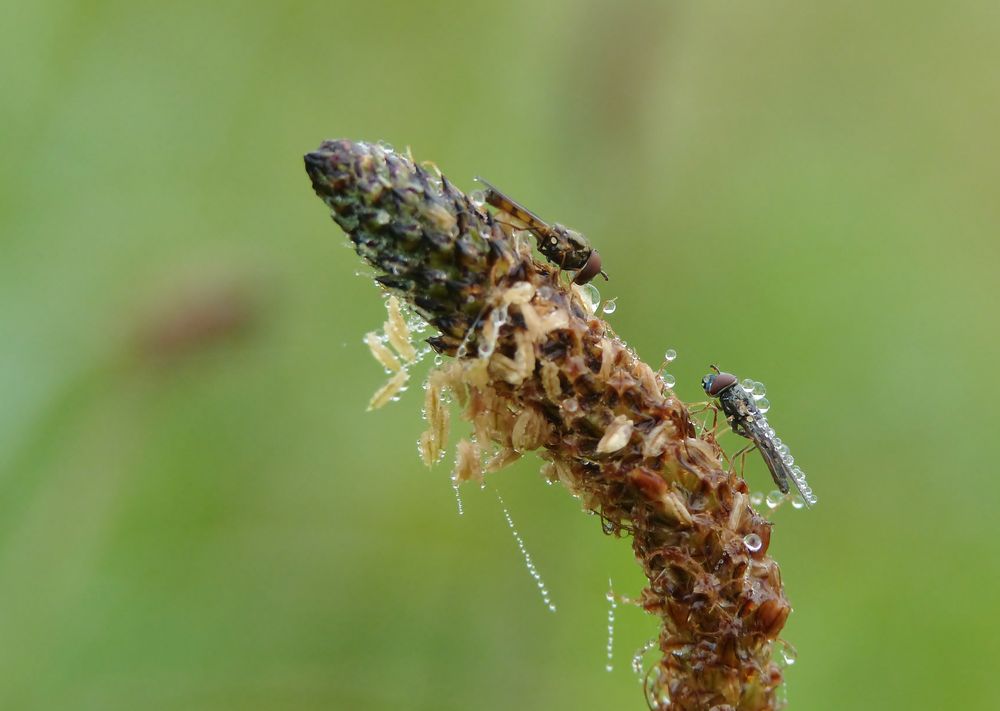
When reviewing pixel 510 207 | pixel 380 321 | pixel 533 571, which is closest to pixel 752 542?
pixel 510 207

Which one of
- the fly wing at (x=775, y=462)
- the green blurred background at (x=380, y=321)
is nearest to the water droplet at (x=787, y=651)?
Result: the fly wing at (x=775, y=462)

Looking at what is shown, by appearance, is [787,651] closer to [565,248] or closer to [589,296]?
[589,296]

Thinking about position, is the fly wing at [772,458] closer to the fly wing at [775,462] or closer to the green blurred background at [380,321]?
the fly wing at [775,462]

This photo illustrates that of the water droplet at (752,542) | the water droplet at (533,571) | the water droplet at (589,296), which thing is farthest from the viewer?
the water droplet at (533,571)

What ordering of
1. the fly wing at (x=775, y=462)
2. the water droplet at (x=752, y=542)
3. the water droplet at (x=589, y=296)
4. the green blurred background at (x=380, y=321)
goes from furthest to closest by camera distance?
the green blurred background at (x=380, y=321)
the fly wing at (x=775, y=462)
the water droplet at (x=589, y=296)
the water droplet at (x=752, y=542)

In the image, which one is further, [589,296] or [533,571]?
[533,571]

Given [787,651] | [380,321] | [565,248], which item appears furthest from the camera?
[380,321]
